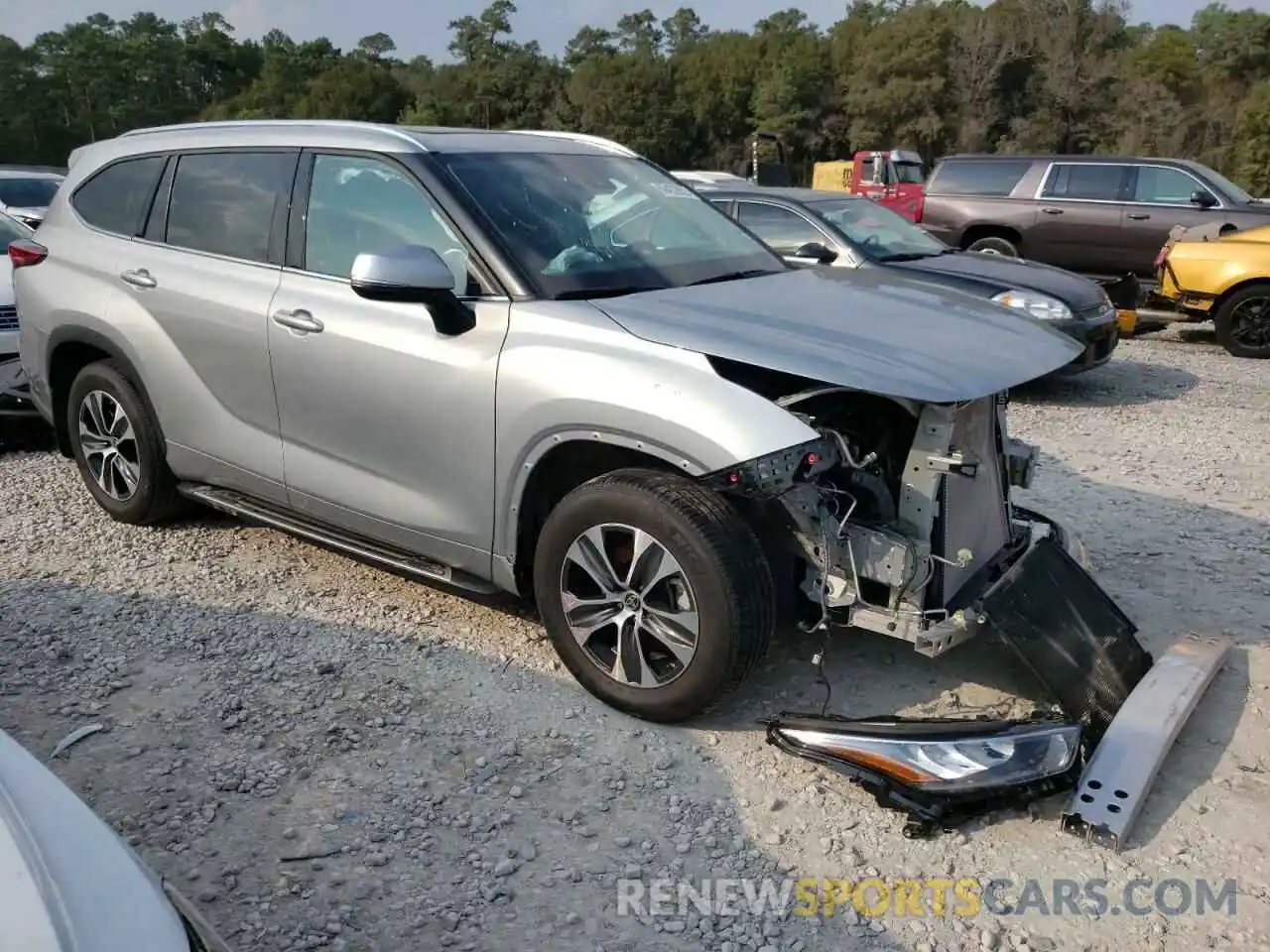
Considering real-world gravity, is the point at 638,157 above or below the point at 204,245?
above

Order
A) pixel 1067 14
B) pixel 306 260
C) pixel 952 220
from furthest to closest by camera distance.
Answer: pixel 1067 14
pixel 952 220
pixel 306 260

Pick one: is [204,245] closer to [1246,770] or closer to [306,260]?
[306,260]

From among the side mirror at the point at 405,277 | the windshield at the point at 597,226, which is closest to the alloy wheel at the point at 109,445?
the side mirror at the point at 405,277

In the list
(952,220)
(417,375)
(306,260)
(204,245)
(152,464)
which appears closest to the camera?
(417,375)

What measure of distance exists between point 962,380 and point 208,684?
2782mm

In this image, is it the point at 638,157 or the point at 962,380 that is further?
the point at 638,157

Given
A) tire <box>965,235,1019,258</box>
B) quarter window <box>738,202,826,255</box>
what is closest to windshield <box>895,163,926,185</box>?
tire <box>965,235,1019,258</box>

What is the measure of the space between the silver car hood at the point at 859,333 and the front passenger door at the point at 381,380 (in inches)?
23.8

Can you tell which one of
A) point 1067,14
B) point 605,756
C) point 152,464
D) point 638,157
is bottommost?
point 605,756

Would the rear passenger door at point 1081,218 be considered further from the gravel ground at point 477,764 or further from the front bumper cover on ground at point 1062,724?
the front bumper cover on ground at point 1062,724

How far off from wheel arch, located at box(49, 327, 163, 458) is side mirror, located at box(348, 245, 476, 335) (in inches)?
75.1

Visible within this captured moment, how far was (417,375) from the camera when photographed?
3.77m

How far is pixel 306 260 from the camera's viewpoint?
13.8 feet

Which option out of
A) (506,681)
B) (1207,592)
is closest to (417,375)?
(506,681)
